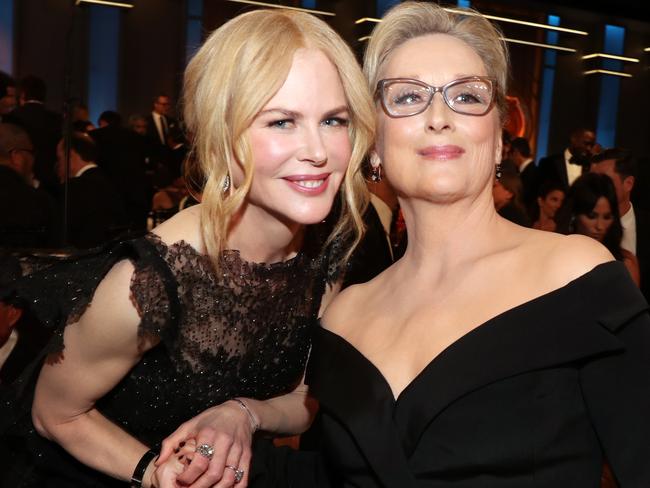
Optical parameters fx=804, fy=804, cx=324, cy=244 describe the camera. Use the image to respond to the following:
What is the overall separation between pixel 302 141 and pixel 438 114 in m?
0.31

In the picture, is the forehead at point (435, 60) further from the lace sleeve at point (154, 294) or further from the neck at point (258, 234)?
the lace sleeve at point (154, 294)

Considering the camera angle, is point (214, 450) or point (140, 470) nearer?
point (214, 450)

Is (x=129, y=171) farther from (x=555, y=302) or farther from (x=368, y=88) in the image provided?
(x=555, y=302)

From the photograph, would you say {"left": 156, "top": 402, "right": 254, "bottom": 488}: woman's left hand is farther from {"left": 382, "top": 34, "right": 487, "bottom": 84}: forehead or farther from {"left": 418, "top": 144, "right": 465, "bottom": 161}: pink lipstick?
{"left": 382, "top": 34, "right": 487, "bottom": 84}: forehead

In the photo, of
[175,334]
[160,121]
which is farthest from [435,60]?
[160,121]

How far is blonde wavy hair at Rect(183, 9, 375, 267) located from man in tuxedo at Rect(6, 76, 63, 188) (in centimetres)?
436

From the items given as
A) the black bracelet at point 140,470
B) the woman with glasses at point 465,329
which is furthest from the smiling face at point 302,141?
the black bracelet at point 140,470

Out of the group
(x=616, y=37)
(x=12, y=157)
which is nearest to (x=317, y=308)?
(x=12, y=157)

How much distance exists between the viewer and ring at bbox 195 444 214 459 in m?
1.63

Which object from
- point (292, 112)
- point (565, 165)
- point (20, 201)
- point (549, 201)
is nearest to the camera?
point (292, 112)

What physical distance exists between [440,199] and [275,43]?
50cm

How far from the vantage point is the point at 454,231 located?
167cm

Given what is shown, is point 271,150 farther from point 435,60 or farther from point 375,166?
point 435,60

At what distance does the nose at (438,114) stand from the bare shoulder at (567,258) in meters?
0.31
